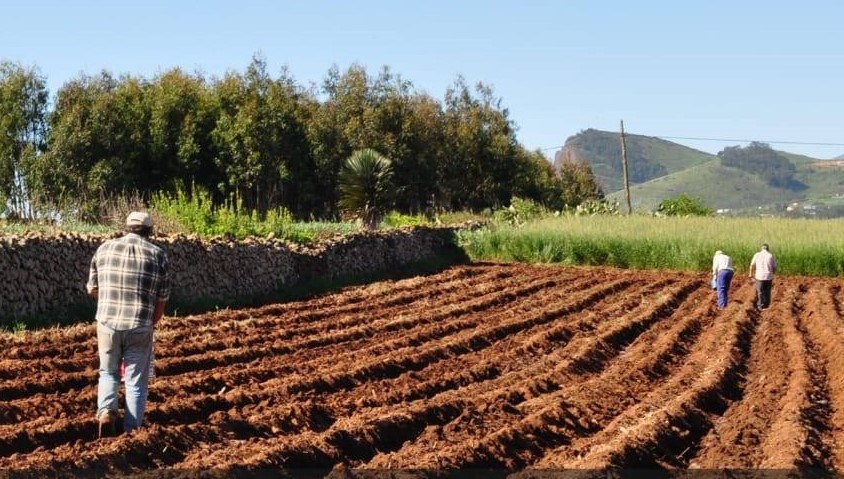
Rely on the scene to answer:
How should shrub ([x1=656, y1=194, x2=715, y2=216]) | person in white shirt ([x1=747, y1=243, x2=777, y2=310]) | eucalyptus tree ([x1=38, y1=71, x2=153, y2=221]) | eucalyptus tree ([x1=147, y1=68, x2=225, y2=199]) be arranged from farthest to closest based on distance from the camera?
shrub ([x1=656, y1=194, x2=715, y2=216]) < eucalyptus tree ([x1=147, y1=68, x2=225, y2=199]) < eucalyptus tree ([x1=38, y1=71, x2=153, y2=221]) < person in white shirt ([x1=747, y1=243, x2=777, y2=310])

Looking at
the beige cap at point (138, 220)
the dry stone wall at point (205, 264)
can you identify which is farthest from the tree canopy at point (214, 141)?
the beige cap at point (138, 220)

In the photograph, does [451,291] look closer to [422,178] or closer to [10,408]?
[10,408]

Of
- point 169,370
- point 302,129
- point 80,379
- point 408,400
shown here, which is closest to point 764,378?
point 408,400

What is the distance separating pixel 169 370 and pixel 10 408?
2.67 m

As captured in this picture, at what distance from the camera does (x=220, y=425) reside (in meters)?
8.93

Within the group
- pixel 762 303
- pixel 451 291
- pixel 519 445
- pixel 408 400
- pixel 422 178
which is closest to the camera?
pixel 519 445

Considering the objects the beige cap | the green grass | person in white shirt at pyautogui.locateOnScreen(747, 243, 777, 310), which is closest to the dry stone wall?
the green grass

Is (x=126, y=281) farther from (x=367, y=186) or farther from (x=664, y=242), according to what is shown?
(x=664, y=242)

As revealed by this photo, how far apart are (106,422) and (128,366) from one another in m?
0.49

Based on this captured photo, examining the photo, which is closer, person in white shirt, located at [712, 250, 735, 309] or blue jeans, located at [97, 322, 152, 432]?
blue jeans, located at [97, 322, 152, 432]

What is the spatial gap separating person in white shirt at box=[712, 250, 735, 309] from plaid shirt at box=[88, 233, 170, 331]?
48.5 feet

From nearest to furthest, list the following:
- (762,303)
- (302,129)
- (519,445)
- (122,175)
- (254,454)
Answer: (254,454) < (519,445) < (762,303) < (122,175) < (302,129)

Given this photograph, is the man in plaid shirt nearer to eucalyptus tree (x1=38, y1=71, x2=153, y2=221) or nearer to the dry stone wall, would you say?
the dry stone wall

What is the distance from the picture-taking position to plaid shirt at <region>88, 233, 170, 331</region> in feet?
26.7
